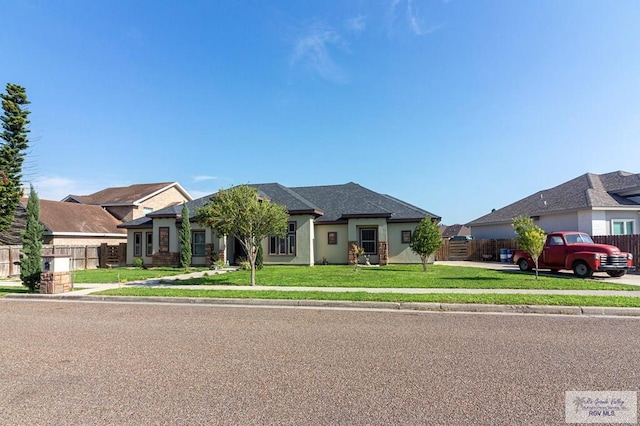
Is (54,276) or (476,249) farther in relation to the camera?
(476,249)

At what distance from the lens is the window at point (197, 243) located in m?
24.7

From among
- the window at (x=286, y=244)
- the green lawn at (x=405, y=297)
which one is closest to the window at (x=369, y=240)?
the window at (x=286, y=244)

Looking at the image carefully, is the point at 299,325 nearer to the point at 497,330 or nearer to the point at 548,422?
the point at 497,330

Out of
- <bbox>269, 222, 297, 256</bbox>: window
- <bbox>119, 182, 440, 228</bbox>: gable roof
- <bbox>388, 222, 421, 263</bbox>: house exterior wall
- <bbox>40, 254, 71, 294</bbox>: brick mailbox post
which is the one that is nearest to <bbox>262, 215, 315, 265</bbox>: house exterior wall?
<bbox>269, 222, 297, 256</bbox>: window

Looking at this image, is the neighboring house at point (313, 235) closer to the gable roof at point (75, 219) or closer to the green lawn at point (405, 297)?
the gable roof at point (75, 219)

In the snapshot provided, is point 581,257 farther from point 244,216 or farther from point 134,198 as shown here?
point 134,198

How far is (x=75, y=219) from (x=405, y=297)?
100 feet

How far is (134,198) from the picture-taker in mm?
36656

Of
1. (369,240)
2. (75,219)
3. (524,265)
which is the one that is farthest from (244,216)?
(75,219)

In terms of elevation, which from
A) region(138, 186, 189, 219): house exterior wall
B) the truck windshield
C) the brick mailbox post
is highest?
region(138, 186, 189, 219): house exterior wall

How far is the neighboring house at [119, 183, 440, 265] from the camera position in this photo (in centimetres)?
2339

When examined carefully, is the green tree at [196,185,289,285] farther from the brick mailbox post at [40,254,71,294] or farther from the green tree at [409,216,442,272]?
the green tree at [409,216,442,272]

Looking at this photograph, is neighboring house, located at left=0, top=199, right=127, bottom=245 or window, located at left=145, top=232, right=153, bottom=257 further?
neighboring house, located at left=0, top=199, right=127, bottom=245

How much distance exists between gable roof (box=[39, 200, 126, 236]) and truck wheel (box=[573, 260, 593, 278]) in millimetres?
32446
